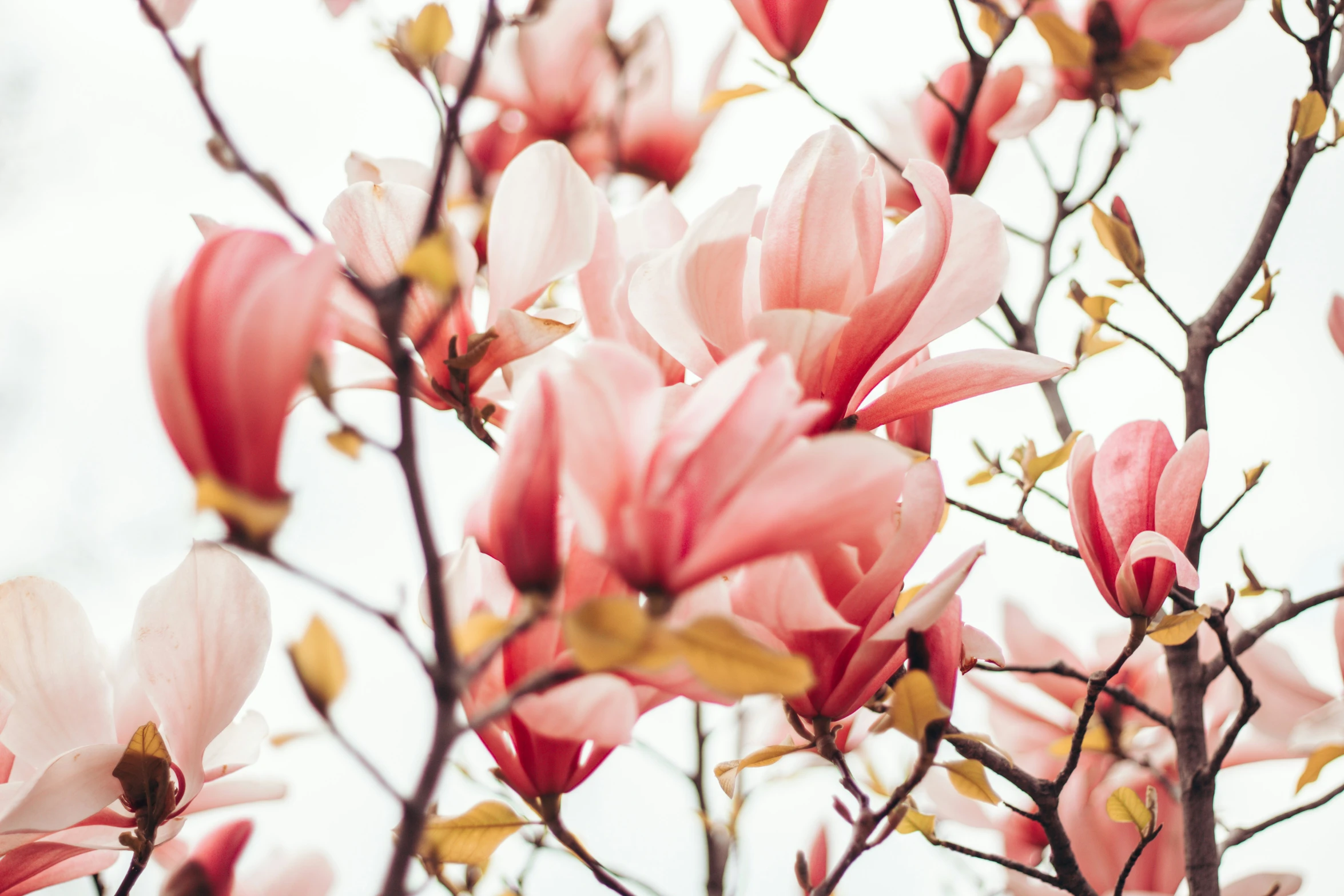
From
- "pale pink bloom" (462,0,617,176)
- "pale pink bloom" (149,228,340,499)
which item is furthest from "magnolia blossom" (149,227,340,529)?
"pale pink bloom" (462,0,617,176)

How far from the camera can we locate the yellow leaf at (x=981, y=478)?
763 millimetres

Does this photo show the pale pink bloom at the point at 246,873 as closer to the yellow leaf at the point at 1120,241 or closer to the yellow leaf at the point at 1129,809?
the yellow leaf at the point at 1129,809

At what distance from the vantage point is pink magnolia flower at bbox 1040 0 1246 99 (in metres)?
0.70

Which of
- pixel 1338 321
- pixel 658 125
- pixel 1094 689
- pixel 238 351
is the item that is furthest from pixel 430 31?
pixel 658 125

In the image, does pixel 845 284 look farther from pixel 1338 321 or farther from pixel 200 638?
pixel 1338 321

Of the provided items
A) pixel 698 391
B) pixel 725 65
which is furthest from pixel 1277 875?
pixel 725 65

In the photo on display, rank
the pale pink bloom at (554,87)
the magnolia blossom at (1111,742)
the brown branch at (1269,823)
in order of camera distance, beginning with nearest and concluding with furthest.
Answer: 1. the brown branch at (1269,823)
2. the magnolia blossom at (1111,742)
3. the pale pink bloom at (554,87)

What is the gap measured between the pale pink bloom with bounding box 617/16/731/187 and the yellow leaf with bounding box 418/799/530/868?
814mm

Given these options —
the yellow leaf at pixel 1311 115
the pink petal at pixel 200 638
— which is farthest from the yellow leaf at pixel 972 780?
the yellow leaf at pixel 1311 115

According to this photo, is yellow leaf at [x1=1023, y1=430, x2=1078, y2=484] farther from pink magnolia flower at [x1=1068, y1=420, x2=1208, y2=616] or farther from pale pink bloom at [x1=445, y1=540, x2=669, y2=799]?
pale pink bloom at [x1=445, y1=540, x2=669, y2=799]

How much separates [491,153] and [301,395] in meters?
0.67

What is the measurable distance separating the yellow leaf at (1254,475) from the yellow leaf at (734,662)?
566 millimetres

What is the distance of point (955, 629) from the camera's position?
383 millimetres

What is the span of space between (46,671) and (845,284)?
16.5 inches
